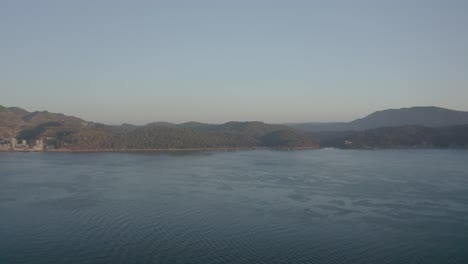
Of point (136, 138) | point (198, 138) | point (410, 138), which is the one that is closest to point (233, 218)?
point (136, 138)

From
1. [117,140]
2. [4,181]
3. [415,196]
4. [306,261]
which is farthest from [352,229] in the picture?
[117,140]

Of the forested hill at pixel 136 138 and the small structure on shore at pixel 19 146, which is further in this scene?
the forested hill at pixel 136 138

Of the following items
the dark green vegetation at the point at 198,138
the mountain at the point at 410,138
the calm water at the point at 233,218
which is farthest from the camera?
the mountain at the point at 410,138

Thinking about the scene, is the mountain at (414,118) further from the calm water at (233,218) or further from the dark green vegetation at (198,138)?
the calm water at (233,218)

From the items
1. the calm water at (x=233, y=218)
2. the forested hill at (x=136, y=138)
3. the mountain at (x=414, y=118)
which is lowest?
the calm water at (x=233, y=218)

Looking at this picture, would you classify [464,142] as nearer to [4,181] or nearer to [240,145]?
[240,145]

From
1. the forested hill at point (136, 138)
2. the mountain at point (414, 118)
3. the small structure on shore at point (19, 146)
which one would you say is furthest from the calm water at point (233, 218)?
the mountain at point (414, 118)

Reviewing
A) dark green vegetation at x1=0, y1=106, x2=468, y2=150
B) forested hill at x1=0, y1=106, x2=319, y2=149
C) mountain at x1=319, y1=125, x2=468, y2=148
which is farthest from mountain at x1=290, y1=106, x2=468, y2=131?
forested hill at x1=0, y1=106, x2=319, y2=149

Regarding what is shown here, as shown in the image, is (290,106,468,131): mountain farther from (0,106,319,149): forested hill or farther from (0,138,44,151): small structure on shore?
(0,138,44,151): small structure on shore
